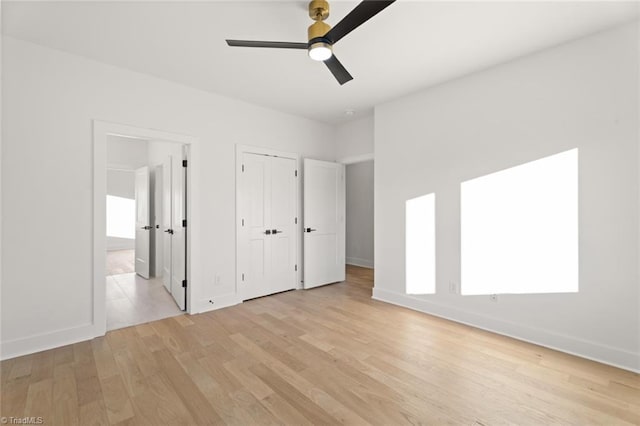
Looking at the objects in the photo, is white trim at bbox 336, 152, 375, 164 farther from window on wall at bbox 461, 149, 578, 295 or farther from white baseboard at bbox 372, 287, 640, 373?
white baseboard at bbox 372, 287, 640, 373

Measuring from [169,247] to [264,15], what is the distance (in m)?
3.55

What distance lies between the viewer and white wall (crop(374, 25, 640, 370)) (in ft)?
7.68

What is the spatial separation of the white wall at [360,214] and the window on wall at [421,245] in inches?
112

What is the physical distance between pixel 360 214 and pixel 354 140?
2472 mm

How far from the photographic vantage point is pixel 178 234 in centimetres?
383

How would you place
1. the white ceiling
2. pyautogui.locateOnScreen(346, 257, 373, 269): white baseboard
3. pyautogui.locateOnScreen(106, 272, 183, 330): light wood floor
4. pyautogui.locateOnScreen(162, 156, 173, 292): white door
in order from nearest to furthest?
the white ceiling < pyautogui.locateOnScreen(106, 272, 183, 330): light wood floor < pyautogui.locateOnScreen(162, 156, 173, 292): white door < pyautogui.locateOnScreen(346, 257, 373, 269): white baseboard

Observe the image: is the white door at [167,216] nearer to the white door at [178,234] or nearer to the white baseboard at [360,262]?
the white door at [178,234]

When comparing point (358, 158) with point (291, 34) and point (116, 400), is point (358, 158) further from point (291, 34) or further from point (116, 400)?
point (116, 400)

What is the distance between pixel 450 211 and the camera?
339cm

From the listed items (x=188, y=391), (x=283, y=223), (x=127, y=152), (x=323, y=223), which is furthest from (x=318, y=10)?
(x=127, y=152)

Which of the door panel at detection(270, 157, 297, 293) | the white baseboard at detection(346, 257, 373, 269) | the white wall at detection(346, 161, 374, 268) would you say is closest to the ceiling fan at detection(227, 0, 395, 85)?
the door panel at detection(270, 157, 297, 293)

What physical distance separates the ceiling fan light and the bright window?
9494mm

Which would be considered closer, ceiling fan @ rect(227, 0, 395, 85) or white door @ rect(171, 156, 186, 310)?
ceiling fan @ rect(227, 0, 395, 85)

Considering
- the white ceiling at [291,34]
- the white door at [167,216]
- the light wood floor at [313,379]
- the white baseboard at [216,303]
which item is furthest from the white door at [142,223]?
the white ceiling at [291,34]
